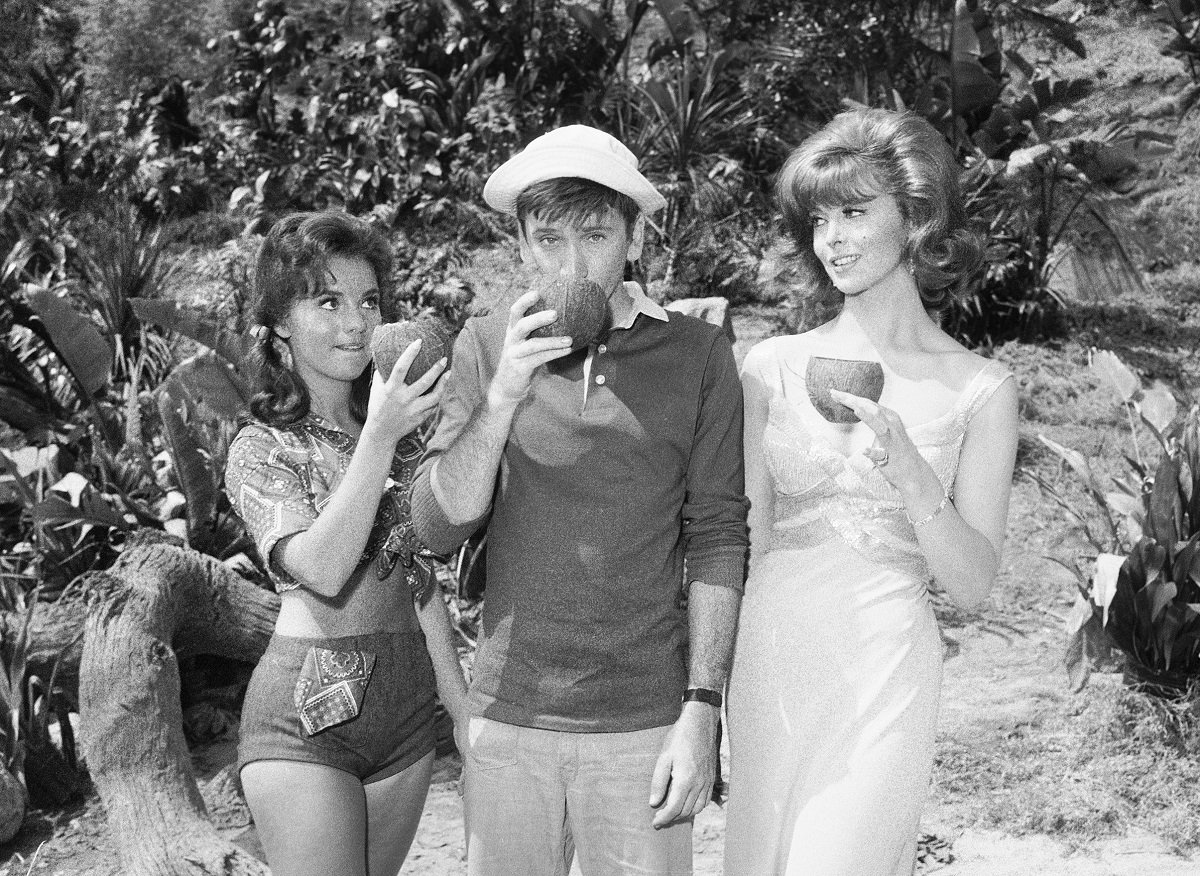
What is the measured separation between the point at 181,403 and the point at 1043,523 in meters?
4.45

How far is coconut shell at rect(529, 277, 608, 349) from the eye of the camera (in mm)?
1934

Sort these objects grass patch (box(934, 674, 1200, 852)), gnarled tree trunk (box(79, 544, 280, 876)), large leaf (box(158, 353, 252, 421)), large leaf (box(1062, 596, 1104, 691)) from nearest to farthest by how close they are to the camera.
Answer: gnarled tree trunk (box(79, 544, 280, 876)) < grass patch (box(934, 674, 1200, 852)) < large leaf (box(1062, 596, 1104, 691)) < large leaf (box(158, 353, 252, 421))

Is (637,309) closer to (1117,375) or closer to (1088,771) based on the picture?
(1088,771)

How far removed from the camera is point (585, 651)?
6.81 feet

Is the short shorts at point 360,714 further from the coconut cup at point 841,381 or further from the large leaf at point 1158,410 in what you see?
the large leaf at point 1158,410

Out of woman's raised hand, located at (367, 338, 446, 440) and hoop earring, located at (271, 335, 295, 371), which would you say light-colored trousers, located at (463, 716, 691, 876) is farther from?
hoop earring, located at (271, 335, 295, 371)

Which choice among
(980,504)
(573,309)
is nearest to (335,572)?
(573,309)

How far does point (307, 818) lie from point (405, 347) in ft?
2.74

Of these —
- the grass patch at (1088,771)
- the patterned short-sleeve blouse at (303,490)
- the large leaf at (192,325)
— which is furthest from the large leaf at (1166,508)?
the large leaf at (192,325)

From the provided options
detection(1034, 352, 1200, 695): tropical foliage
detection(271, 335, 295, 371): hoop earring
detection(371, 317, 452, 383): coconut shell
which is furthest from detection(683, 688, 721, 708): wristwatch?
detection(1034, 352, 1200, 695): tropical foliage

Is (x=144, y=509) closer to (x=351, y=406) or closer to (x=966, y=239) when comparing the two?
(x=351, y=406)

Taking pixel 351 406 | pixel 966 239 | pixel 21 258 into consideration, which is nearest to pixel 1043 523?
pixel 966 239

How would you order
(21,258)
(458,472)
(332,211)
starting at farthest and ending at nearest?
(21,258) → (332,211) → (458,472)

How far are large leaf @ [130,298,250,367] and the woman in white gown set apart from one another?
4024mm
